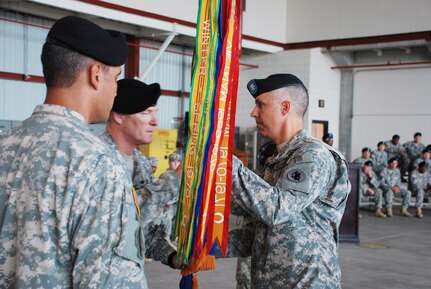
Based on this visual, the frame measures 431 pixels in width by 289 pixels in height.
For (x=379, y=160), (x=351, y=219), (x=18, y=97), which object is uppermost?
(x=18, y=97)

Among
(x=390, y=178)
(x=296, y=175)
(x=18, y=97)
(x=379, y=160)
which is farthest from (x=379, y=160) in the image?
(x=296, y=175)

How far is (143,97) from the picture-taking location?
8.20 feet

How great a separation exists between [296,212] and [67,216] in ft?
3.89

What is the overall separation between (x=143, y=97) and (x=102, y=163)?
43.8 inches

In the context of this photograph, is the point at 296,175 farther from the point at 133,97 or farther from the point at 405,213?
the point at 405,213

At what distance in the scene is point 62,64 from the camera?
1.50 meters

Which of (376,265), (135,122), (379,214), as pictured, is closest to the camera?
(135,122)

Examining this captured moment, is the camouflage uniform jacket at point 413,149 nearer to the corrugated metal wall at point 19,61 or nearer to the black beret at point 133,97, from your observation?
the corrugated metal wall at point 19,61

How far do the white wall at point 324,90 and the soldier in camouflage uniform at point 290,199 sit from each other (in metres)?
14.7

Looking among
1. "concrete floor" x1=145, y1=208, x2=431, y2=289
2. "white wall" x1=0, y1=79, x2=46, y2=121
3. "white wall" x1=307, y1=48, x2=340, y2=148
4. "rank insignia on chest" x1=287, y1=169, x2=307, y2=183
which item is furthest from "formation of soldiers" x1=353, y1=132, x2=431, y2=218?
"rank insignia on chest" x1=287, y1=169, x2=307, y2=183

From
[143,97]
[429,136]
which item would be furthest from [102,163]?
[429,136]

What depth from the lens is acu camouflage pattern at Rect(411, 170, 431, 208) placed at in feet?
43.9

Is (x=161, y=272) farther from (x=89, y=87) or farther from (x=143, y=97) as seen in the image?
(x=89, y=87)

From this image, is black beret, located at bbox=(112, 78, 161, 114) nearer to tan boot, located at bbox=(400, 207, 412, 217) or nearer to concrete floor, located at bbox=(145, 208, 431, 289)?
concrete floor, located at bbox=(145, 208, 431, 289)
